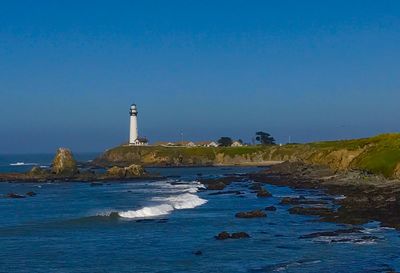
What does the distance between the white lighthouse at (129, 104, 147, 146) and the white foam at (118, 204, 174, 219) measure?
130127 millimetres

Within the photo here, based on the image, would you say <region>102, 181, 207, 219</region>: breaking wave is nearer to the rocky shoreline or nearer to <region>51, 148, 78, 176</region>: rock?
the rocky shoreline

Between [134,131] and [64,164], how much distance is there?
7455 centimetres

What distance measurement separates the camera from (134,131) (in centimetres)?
19112

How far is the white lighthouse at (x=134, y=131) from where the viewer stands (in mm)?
185750

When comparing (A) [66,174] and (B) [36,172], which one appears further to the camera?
(A) [66,174]

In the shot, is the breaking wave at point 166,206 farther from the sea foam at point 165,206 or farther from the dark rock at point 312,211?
the dark rock at point 312,211

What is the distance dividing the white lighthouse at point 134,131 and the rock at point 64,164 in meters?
68.5

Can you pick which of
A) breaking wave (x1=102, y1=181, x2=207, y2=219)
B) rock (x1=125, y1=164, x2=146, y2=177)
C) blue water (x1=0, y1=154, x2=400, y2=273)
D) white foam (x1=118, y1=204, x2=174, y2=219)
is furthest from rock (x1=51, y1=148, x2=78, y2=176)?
white foam (x1=118, y1=204, x2=174, y2=219)

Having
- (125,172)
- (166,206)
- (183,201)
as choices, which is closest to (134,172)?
(125,172)

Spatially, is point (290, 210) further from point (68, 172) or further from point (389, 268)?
point (68, 172)

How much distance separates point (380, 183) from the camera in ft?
212

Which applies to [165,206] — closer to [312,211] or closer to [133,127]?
[312,211]

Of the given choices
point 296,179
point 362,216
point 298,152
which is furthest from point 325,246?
point 298,152

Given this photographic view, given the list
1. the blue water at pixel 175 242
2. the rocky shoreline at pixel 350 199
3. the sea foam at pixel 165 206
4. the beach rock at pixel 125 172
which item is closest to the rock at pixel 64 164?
the beach rock at pixel 125 172
